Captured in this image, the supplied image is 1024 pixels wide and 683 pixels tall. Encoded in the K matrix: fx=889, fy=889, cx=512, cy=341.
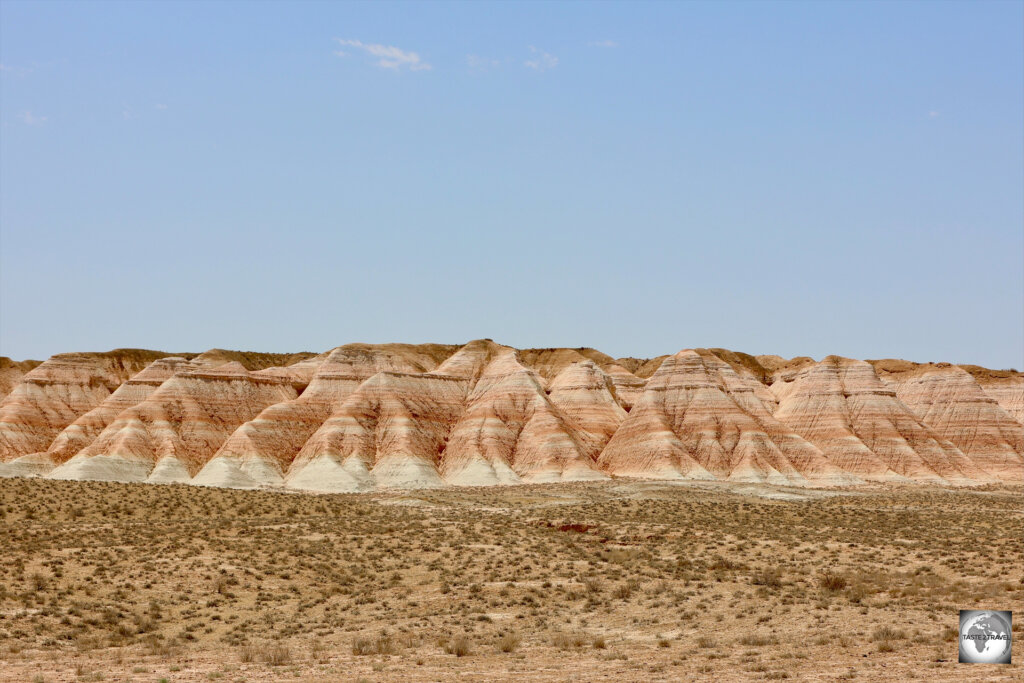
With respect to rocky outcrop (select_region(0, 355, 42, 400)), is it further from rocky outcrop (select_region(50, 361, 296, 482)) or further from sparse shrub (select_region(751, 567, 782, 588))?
sparse shrub (select_region(751, 567, 782, 588))

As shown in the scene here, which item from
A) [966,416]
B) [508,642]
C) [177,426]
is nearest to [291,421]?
[177,426]

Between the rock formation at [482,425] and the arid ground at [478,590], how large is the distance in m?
37.5

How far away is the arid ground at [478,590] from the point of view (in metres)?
19.4

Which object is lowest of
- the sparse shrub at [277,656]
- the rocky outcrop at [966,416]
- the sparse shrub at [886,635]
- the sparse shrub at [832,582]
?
the sparse shrub at [277,656]

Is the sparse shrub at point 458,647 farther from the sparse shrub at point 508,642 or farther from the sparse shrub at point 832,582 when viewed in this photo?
the sparse shrub at point 832,582

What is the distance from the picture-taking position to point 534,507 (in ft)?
174

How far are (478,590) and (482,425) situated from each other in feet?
215

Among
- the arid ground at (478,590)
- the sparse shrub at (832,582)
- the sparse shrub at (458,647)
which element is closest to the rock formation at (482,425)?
the arid ground at (478,590)

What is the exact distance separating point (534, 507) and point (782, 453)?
49227mm

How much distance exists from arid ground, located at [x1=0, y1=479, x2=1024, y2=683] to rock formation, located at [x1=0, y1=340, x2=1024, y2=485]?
123ft

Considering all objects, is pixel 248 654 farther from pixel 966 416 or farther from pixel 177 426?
pixel 966 416

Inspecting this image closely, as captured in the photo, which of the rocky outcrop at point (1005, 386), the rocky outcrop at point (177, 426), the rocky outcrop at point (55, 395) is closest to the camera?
the rocky outcrop at point (177, 426)

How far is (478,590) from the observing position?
95.1ft

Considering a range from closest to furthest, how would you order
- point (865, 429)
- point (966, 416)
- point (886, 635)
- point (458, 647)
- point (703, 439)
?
point (886, 635)
point (458, 647)
point (703, 439)
point (865, 429)
point (966, 416)
